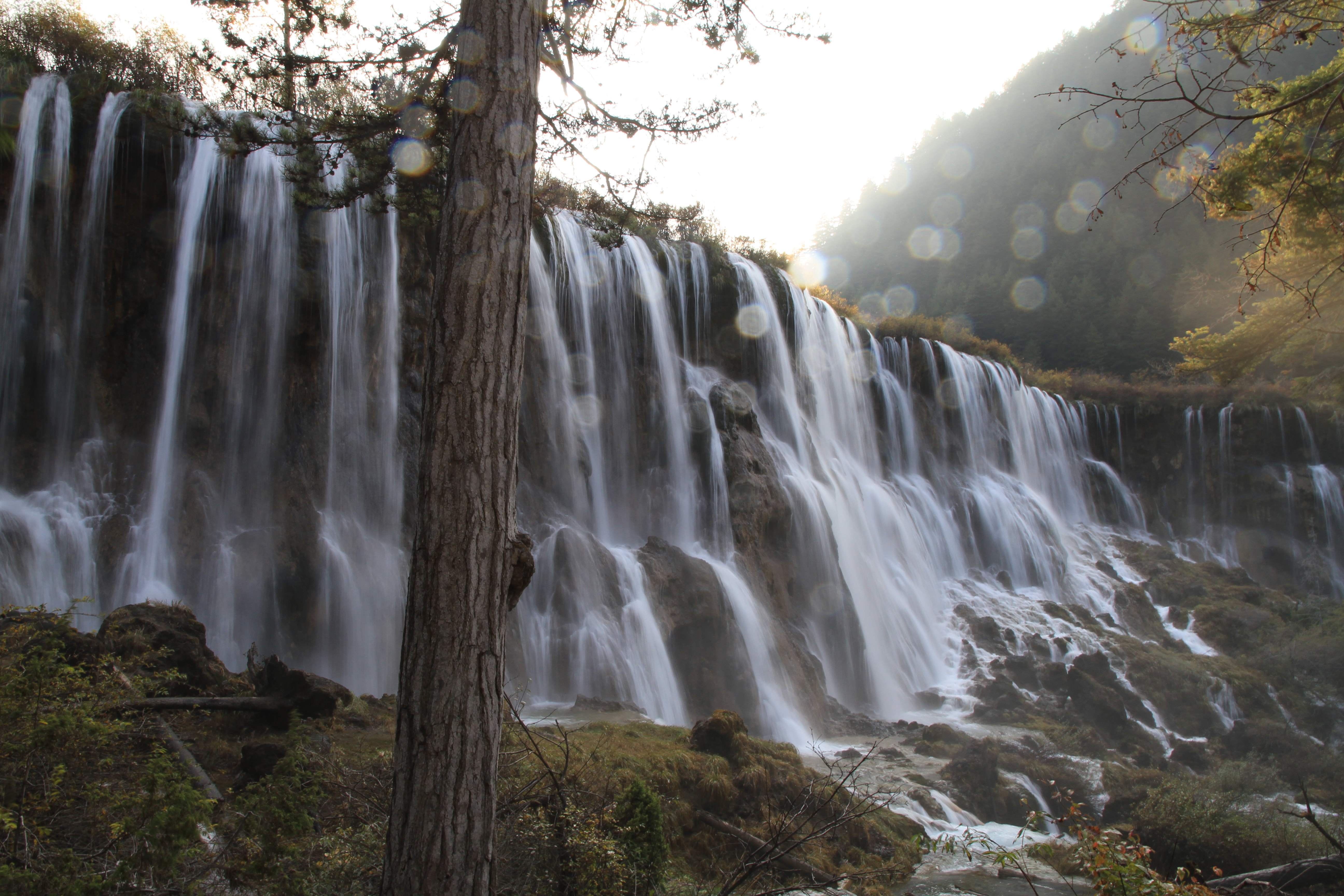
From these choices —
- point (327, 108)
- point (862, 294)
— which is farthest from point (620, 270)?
point (862, 294)

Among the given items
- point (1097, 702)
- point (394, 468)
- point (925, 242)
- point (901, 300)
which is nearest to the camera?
point (394, 468)

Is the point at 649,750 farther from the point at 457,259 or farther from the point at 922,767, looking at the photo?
the point at 922,767

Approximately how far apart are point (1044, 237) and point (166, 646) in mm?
71819

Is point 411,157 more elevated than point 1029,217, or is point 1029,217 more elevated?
point 1029,217

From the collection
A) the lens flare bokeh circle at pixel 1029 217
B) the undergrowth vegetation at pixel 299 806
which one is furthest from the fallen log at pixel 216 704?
the lens flare bokeh circle at pixel 1029 217

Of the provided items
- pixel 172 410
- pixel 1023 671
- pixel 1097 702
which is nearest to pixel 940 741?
pixel 1097 702

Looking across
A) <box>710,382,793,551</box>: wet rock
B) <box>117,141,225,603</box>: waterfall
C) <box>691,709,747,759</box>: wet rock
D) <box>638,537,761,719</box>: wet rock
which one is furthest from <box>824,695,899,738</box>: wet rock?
<box>117,141,225,603</box>: waterfall

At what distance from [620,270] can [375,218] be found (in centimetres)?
552

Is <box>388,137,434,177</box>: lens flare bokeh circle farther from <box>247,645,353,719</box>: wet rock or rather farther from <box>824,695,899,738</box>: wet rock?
<box>824,695,899,738</box>: wet rock

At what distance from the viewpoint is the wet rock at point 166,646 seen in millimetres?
5242

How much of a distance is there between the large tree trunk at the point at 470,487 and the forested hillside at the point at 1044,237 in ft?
134

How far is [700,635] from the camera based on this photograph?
39.1 ft

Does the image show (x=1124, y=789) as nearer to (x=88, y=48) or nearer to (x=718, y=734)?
(x=718, y=734)

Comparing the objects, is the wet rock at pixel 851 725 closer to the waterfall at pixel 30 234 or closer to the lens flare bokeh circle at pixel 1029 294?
the waterfall at pixel 30 234
